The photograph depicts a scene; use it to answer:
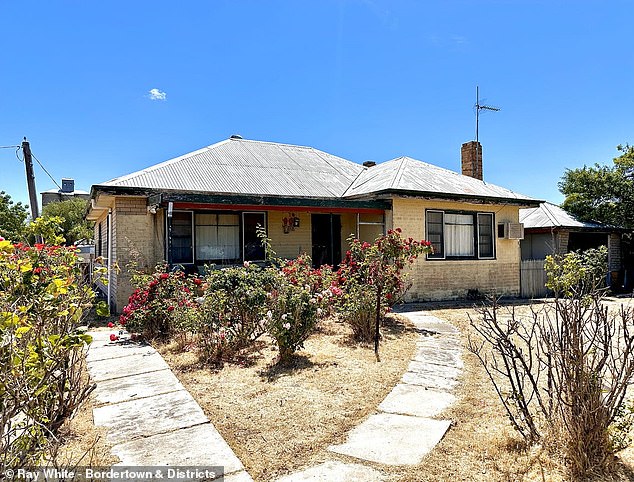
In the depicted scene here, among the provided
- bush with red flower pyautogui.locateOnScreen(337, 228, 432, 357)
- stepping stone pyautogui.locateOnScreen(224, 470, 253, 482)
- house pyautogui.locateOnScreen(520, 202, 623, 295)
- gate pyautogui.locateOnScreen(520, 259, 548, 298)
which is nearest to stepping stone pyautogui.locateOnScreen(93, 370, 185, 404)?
stepping stone pyautogui.locateOnScreen(224, 470, 253, 482)

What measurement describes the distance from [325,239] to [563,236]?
34.8 feet

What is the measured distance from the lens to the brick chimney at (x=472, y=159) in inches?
637

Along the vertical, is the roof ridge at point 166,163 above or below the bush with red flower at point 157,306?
above

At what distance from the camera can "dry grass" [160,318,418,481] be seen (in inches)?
127

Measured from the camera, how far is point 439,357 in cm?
596

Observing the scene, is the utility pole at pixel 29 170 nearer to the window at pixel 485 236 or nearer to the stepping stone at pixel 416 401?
the stepping stone at pixel 416 401

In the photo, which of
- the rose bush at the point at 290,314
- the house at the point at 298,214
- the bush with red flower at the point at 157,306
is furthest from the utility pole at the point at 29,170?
the rose bush at the point at 290,314

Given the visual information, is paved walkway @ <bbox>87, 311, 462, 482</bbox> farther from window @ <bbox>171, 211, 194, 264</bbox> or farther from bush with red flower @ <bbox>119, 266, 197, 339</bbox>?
window @ <bbox>171, 211, 194, 264</bbox>

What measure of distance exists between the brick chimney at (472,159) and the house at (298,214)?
1711 millimetres

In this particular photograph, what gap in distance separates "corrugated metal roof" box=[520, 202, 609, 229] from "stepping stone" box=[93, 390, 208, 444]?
16081 mm

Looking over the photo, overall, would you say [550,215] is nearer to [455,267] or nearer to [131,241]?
[455,267]

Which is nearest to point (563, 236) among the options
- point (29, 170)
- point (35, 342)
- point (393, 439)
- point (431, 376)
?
point (431, 376)

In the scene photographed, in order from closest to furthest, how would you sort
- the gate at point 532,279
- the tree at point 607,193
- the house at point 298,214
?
the house at point 298,214
the gate at point 532,279
the tree at point 607,193

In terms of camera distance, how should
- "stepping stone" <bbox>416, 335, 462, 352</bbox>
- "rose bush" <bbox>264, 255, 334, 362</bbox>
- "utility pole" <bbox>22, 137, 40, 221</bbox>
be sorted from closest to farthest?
"rose bush" <bbox>264, 255, 334, 362</bbox> < "stepping stone" <bbox>416, 335, 462, 352</bbox> < "utility pole" <bbox>22, 137, 40, 221</bbox>
